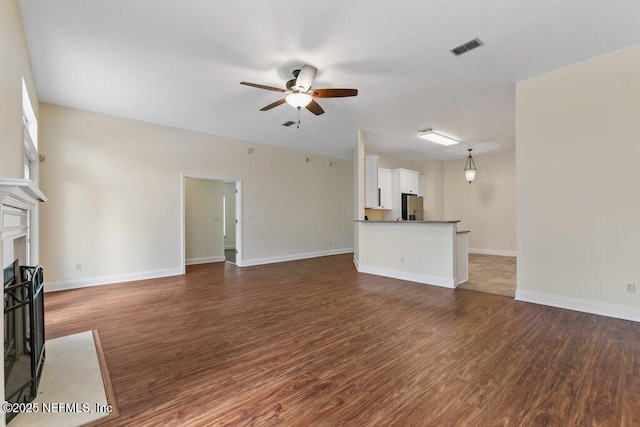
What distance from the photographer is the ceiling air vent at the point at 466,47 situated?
9.29ft

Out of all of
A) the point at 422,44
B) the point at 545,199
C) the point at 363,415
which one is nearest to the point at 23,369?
the point at 363,415

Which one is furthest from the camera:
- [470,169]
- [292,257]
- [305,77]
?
[470,169]

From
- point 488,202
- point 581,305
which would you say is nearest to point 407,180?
point 488,202

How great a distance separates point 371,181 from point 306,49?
4.16m

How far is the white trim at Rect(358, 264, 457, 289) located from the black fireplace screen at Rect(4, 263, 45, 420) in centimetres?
467

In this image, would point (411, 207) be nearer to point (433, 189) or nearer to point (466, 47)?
point (433, 189)

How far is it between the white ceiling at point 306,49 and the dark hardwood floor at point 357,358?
2915mm

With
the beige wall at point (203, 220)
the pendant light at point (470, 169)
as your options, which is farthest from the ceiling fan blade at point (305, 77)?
the pendant light at point (470, 169)

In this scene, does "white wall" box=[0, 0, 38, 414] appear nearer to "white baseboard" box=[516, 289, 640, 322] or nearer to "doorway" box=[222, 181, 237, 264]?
"white baseboard" box=[516, 289, 640, 322]

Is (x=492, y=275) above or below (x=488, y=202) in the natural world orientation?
below

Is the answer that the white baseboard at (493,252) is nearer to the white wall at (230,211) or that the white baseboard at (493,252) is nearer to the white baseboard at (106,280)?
the white wall at (230,211)

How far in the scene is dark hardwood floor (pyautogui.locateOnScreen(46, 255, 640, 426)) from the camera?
1.67m

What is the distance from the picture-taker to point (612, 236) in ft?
10.3

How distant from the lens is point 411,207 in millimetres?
8062
